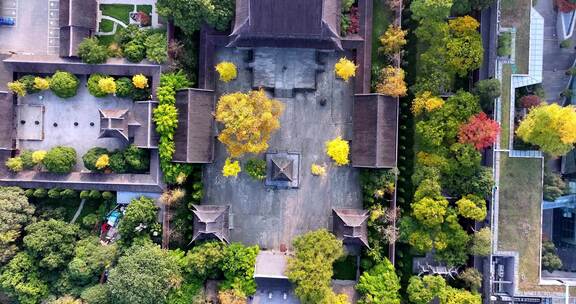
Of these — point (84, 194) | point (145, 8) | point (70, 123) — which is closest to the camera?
point (84, 194)

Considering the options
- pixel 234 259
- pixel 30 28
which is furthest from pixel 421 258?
pixel 30 28

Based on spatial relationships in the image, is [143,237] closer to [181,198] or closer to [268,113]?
[181,198]

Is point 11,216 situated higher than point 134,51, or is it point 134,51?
point 134,51

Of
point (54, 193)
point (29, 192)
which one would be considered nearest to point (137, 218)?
point (54, 193)

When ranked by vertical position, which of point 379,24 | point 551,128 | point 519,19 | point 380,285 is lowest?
point 380,285

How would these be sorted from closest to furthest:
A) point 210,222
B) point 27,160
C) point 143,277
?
1. point 143,277
2. point 210,222
3. point 27,160

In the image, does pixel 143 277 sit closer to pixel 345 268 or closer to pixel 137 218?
pixel 137 218

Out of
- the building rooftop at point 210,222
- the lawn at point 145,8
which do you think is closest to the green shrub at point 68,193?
the building rooftop at point 210,222
